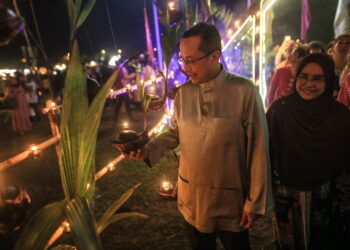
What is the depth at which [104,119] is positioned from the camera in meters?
12.0

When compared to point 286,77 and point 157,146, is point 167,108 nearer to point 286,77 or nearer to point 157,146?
point 286,77

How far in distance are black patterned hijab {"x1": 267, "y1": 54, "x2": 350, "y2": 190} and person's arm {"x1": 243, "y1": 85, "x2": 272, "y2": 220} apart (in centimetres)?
71

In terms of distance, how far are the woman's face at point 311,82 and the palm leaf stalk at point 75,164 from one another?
160 cm

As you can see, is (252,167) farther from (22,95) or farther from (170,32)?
(22,95)

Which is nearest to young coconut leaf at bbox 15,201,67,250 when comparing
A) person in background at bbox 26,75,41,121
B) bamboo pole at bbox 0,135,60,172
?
bamboo pole at bbox 0,135,60,172

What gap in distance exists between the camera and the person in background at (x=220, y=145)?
71.9 inches

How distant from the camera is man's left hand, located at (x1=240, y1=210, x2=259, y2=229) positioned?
6.08ft

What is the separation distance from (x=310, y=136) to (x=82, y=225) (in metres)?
1.88

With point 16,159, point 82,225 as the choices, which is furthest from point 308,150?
point 16,159

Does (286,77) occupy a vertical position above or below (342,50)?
below

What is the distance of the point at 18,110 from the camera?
412 inches

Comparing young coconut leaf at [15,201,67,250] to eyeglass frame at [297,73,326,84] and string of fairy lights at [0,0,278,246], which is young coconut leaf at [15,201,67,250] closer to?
string of fairy lights at [0,0,278,246]

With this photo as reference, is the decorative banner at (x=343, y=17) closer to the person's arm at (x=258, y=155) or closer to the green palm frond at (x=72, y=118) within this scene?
the person's arm at (x=258, y=155)

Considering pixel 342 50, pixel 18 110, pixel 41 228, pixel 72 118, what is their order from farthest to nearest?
pixel 18 110 → pixel 342 50 → pixel 72 118 → pixel 41 228
